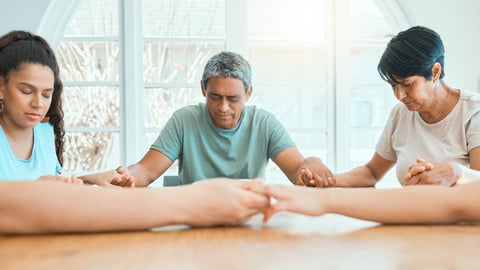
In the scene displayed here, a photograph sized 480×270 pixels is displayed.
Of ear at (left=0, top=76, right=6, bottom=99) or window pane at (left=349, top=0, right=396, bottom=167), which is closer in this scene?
ear at (left=0, top=76, right=6, bottom=99)

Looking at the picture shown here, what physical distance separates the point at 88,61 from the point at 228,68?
2054 millimetres

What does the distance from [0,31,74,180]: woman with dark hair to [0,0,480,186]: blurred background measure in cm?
198

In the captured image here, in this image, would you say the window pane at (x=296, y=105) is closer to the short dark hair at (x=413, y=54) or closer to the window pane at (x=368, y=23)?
the window pane at (x=368, y=23)

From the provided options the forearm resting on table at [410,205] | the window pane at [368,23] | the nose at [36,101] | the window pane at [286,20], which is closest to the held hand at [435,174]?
the forearm resting on table at [410,205]

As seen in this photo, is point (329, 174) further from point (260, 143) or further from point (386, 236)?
point (386, 236)

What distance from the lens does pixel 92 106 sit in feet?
12.9

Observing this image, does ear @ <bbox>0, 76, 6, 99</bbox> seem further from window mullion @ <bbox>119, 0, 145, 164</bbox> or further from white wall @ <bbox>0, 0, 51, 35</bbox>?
white wall @ <bbox>0, 0, 51, 35</bbox>

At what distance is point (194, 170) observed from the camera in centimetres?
235

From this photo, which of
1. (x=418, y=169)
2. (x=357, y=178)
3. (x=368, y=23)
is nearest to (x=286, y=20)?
(x=368, y=23)

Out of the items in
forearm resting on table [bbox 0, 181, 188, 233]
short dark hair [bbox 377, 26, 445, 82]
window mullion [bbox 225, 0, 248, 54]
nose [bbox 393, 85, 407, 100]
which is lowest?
forearm resting on table [bbox 0, 181, 188, 233]

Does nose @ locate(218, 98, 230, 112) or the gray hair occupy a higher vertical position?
the gray hair

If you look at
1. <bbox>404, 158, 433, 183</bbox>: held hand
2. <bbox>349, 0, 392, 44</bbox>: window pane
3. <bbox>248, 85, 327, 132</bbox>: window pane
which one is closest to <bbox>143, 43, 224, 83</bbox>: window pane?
<bbox>248, 85, 327, 132</bbox>: window pane

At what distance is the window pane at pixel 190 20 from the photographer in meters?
3.93

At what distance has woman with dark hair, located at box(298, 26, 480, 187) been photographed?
1814 mm
